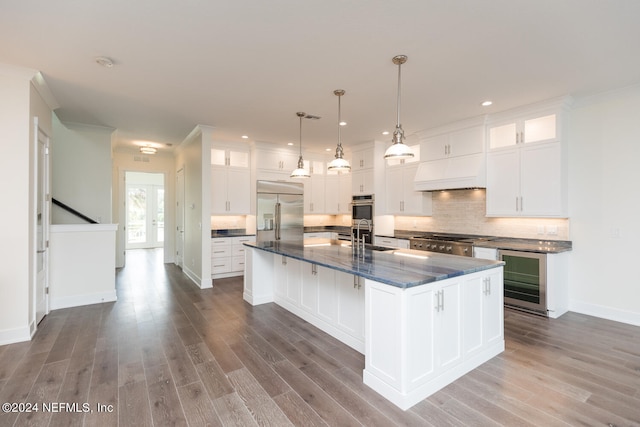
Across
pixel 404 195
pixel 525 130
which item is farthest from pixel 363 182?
pixel 525 130

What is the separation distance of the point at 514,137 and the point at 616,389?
3.22m

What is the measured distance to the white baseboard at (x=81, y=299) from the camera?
13.7 ft

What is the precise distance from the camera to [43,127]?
3.70 meters

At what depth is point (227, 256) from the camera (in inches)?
242

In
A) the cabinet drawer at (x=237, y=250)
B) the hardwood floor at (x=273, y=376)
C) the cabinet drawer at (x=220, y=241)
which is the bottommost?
the hardwood floor at (x=273, y=376)

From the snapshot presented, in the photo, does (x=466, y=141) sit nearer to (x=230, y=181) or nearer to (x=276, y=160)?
(x=276, y=160)

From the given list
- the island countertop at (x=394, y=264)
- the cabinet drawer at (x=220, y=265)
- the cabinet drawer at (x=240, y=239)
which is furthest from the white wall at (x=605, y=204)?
the cabinet drawer at (x=220, y=265)

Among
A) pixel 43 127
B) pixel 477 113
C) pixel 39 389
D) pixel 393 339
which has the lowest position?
pixel 39 389

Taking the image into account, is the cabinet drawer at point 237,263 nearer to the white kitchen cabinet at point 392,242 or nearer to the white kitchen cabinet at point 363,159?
the white kitchen cabinet at point 392,242

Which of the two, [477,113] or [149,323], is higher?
[477,113]

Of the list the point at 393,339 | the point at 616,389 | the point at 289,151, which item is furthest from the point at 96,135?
the point at 616,389

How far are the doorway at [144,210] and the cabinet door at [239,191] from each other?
6077 mm

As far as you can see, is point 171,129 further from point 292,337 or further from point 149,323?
point 292,337

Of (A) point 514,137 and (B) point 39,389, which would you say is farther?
(A) point 514,137
